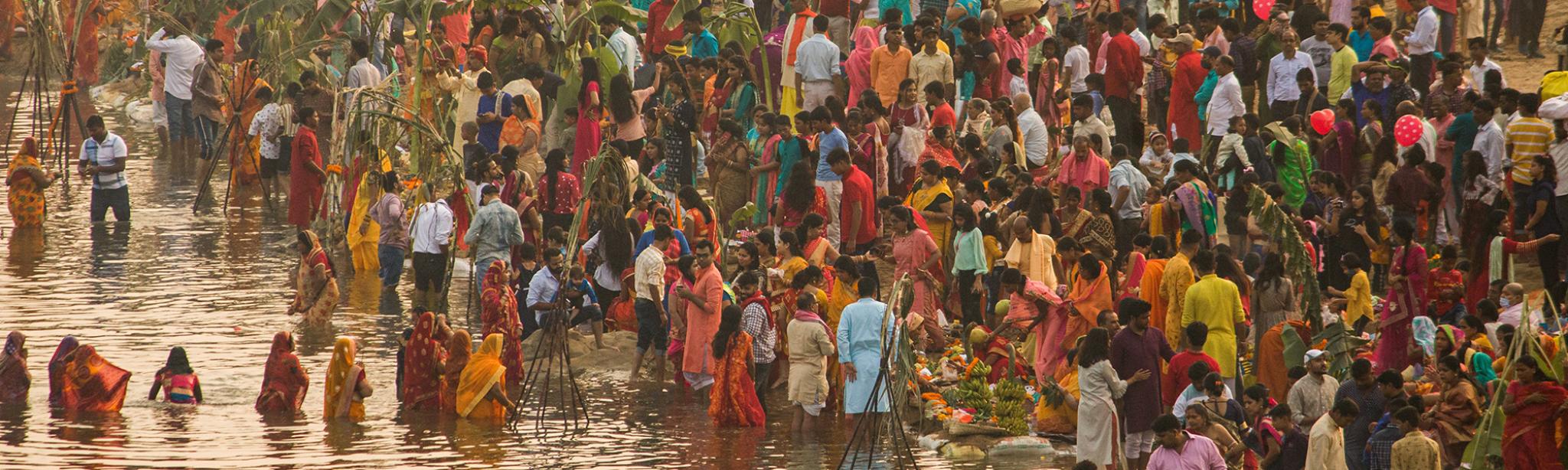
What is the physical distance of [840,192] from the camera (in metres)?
16.4

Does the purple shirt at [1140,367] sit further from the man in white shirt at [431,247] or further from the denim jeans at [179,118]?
the denim jeans at [179,118]

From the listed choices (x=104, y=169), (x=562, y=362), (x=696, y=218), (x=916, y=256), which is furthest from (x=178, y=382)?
(x=104, y=169)

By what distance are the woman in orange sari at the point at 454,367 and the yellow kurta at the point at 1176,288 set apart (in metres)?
4.34

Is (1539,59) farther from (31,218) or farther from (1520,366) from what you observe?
(31,218)

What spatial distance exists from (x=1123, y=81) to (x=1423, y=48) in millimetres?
2477

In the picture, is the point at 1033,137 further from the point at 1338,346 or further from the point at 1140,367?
the point at 1140,367

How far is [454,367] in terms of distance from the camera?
1384cm

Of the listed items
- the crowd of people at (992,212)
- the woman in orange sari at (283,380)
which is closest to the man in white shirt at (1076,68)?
the crowd of people at (992,212)

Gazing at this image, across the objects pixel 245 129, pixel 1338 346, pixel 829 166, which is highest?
pixel 245 129

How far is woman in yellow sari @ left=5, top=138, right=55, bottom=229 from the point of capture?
19188 millimetres

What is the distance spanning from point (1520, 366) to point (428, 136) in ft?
27.9

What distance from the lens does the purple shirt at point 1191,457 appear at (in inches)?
424

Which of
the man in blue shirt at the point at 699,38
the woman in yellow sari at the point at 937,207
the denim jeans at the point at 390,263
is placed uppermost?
the man in blue shirt at the point at 699,38

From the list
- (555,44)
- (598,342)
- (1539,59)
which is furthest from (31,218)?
(1539,59)
